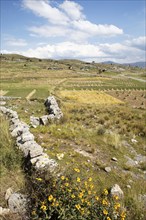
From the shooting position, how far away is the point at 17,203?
4.55 meters

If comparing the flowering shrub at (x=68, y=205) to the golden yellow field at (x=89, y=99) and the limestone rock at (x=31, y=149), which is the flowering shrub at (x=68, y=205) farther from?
the golden yellow field at (x=89, y=99)

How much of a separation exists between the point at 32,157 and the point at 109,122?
9540mm

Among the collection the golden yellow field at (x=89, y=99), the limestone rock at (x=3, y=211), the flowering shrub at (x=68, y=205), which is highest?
the flowering shrub at (x=68, y=205)

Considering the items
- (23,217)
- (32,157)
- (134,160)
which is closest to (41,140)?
(32,157)

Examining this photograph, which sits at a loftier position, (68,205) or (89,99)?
(68,205)

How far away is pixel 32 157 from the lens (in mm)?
6258

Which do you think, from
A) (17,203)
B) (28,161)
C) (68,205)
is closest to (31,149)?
(28,161)

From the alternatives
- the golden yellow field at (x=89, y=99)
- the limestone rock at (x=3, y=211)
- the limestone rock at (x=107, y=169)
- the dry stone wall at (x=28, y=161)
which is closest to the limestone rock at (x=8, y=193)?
the dry stone wall at (x=28, y=161)

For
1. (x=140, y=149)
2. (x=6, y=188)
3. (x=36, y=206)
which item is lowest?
(x=140, y=149)

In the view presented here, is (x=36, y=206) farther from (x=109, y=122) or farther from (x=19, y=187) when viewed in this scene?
(x=109, y=122)

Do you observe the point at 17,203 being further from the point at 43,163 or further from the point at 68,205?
the point at 68,205

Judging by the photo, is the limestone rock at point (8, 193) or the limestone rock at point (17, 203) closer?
the limestone rock at point (17, 203)

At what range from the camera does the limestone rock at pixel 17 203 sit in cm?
444

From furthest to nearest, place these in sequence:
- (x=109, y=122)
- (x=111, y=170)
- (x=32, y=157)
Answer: (x=109, y=122)
(x=111, y=170)
(x=32, y=157)
